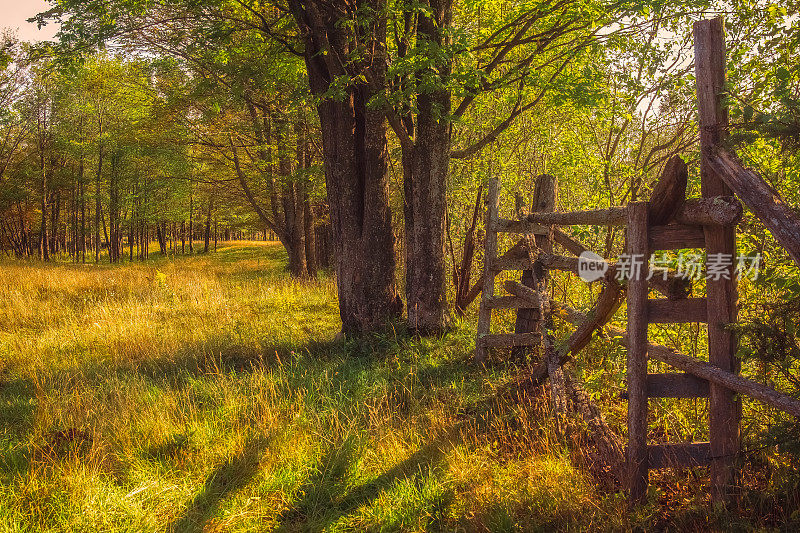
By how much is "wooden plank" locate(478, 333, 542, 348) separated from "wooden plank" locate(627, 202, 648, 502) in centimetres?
275

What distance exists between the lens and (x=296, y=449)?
4.28 meters

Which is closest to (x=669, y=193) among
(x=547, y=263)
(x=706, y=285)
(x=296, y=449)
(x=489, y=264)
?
(x=706, y=285)

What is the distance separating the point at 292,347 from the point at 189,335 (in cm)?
226

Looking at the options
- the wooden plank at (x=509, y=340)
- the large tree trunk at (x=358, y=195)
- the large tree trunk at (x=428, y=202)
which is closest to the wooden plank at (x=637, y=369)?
the wooden plank at (x=509, y=340)

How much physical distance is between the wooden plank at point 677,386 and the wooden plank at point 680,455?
0.34 metres

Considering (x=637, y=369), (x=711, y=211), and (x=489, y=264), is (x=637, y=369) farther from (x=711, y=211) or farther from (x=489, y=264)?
(x=489, y=264)

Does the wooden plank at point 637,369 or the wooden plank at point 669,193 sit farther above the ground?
the wooden plank at point 669,193

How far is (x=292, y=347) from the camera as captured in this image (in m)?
8.04

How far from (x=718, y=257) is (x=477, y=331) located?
13.5ft

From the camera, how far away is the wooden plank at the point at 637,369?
10.8 feet

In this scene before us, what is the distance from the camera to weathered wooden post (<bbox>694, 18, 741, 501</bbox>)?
9.85 feet

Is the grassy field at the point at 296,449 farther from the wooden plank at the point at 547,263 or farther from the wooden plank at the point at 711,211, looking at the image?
the wooden plank at the point at 711,211

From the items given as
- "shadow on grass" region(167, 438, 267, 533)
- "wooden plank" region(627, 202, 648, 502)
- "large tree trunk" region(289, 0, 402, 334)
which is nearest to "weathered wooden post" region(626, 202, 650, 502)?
Result: "wooden plank" region(627, 202, 648, 502)

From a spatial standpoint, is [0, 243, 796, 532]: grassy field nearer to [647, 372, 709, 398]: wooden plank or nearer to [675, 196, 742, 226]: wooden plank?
[647, 372, 709, 398]: wooden plank
